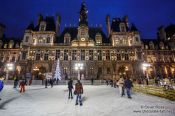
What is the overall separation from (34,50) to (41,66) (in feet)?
16.1

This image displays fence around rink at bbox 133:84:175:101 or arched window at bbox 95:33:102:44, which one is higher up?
arched window at bbox 95:33:102:44

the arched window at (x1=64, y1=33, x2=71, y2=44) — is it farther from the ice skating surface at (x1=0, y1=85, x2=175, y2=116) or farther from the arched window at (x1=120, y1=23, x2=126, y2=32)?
the ice skating surface at (x1=0, y1=85, x2=175, y2=116)

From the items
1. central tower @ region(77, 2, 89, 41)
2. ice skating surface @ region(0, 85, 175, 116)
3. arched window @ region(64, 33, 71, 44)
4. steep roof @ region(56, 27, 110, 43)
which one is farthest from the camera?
steep roof @ region(56, 27, 110, 43)

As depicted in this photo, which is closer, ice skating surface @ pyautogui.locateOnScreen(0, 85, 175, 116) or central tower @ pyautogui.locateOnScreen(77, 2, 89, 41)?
ice skating surface @ pyautogui.locateOnScreen(0, 85, 175, 116)

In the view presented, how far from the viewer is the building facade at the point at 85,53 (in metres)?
35.6

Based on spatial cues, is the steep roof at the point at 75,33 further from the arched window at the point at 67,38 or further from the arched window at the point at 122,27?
the arched window at the point at 122,27

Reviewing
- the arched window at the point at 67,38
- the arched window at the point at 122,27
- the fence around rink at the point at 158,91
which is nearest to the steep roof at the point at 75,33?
the arched window at the point at 67,38

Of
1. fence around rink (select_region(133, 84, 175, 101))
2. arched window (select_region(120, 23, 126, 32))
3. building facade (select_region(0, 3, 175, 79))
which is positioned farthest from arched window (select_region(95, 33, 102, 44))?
fence around rink (select_region(133, 84, 175, 101))

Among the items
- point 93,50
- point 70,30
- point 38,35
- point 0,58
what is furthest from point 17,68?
point 93,50

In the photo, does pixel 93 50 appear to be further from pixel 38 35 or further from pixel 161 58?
pixel 161 58

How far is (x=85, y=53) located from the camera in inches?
1455

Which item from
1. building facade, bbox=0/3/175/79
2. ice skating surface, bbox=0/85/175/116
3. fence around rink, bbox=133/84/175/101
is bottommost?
ice skating surface, bbox=0/85/175/116

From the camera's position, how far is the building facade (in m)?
35.6

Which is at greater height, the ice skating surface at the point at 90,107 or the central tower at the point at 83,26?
the central tower at the point at 83,26
